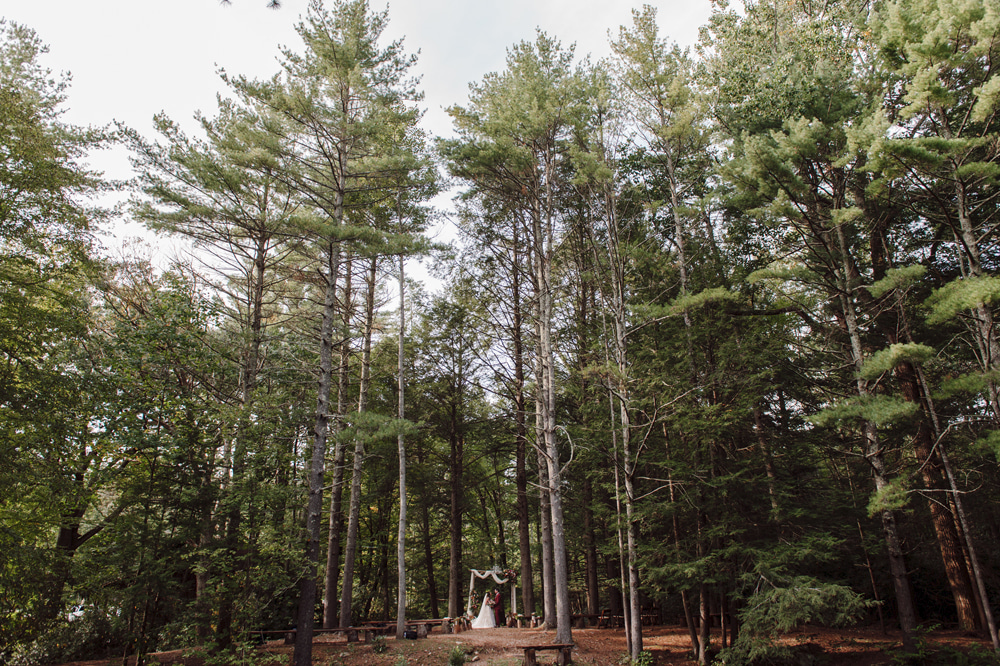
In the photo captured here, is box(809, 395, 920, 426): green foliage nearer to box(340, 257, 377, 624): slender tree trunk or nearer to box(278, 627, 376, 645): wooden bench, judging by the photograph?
box(340, 257, 377, 624): slender tree trunk

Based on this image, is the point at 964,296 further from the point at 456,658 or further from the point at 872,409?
the point at 456,658

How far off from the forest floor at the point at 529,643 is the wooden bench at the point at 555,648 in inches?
11.8

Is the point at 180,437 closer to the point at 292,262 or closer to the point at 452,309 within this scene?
the point at 292,262

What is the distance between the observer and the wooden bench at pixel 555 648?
25.5 ft

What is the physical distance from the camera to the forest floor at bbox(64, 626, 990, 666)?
8.45 meters

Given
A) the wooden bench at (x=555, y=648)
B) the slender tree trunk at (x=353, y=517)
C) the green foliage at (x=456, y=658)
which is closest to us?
the wooden bench at (x=555, y=648)

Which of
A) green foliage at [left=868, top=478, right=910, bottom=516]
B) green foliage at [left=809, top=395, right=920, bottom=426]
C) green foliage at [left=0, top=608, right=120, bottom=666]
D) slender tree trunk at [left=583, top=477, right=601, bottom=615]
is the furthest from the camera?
slender tree trunk at [left=583, top=477, right=601, bottom=615]

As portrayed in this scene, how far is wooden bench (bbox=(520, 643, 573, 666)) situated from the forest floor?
0.30 metres

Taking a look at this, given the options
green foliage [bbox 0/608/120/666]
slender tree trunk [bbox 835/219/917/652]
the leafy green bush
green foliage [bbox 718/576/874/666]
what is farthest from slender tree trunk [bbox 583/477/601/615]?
the leafy green bush

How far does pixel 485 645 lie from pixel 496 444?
6495mm

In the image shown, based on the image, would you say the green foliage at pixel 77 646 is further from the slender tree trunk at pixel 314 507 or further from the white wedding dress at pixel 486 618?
the white wedding dress at pixel 486 618

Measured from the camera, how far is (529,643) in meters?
9.72

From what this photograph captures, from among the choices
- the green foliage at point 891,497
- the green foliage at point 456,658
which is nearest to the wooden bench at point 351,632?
the green foliage at point 456,658

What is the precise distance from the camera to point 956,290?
7145 mm
